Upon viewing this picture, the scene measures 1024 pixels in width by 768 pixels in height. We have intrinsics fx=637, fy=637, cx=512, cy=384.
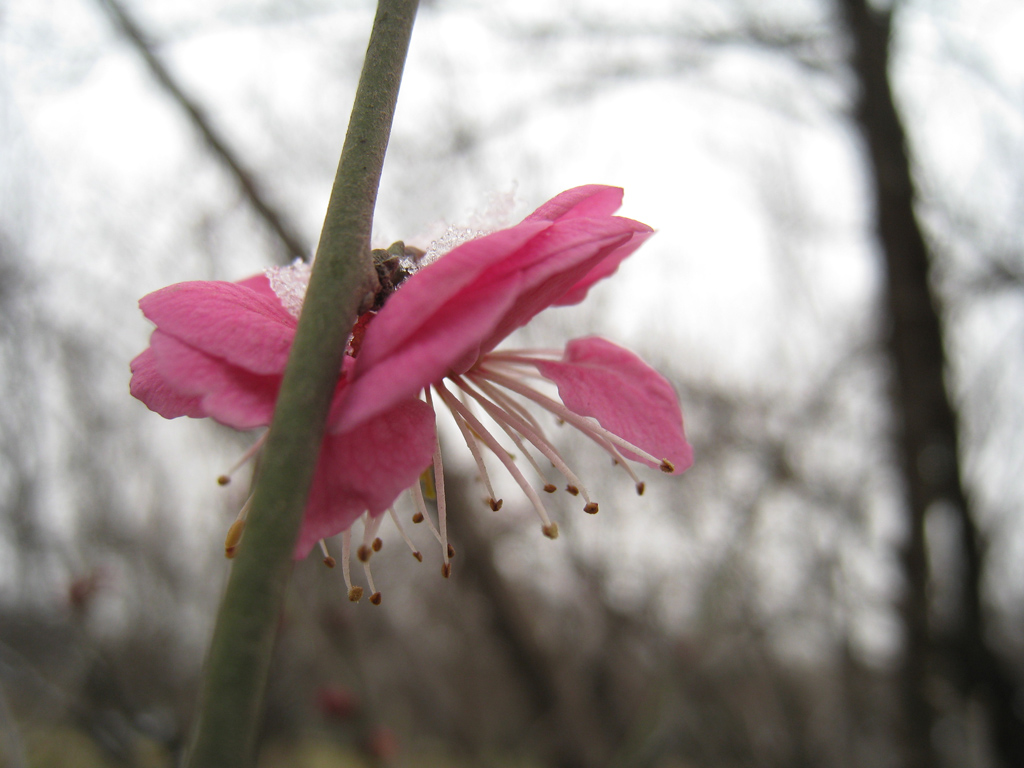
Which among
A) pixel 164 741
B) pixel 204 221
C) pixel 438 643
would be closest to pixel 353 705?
pixel 164 741

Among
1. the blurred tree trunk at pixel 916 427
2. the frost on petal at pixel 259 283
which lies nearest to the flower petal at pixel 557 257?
the frost on petal at pixel 259 283

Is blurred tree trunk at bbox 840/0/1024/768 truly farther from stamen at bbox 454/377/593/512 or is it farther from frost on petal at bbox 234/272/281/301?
frost on petal at bbox 234/272/281/301

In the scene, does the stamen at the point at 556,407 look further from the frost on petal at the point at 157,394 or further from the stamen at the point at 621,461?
the frost on petal at the point at 157,394

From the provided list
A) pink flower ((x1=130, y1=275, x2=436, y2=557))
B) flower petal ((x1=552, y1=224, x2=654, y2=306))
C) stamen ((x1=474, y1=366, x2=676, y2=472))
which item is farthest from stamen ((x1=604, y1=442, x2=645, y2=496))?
pink flower ((x1=130, y1=275, x2=436, y2=557))

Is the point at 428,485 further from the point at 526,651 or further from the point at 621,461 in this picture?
the point at 526,651

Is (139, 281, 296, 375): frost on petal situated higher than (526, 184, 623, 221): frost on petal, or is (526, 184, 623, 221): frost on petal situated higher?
(526, 184, 623, 221): frost on petal

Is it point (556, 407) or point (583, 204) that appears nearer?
point (583, 204)

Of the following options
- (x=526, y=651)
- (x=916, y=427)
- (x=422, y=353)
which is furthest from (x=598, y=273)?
(x=916, y=427)
